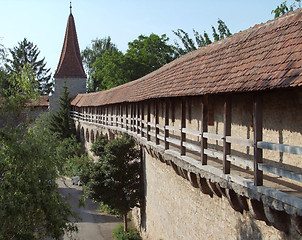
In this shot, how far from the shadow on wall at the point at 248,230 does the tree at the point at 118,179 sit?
978cm

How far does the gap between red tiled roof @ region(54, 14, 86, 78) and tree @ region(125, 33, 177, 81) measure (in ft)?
17.8

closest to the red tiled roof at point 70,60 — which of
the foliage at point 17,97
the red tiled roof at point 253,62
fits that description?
the foliage at point 17,97

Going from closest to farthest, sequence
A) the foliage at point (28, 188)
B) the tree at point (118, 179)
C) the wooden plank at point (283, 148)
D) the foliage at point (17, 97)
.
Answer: the wooden plank at point (283, 148) → the foliage at point (28, 188) → the foliage at point (17, 97) → the tree at point (118, 179)

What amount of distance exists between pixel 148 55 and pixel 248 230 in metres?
36.1

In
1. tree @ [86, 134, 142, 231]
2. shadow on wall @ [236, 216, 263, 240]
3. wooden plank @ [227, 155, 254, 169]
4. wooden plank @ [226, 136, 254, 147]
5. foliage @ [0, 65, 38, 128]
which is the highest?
foliage @ [0, 65, 38, 128]

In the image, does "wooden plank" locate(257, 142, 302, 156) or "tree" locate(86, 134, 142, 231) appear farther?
"tree" locate(86, 134, 142, 231)

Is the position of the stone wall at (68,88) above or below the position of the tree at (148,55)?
below

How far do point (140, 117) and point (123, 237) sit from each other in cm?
511

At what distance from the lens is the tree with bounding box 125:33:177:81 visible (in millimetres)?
41312

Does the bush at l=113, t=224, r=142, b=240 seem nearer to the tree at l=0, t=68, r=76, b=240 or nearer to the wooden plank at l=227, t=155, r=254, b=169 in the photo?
the tree at l=0, t=68, r=76, b=240

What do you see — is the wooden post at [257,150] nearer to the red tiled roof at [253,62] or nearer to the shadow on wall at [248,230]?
the red tiled roof at [253,62]

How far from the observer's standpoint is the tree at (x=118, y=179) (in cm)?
1622

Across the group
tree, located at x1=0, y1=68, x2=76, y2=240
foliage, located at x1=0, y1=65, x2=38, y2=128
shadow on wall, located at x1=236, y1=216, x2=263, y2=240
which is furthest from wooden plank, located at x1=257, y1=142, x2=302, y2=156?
foliage, located at x1=0, y1=65, x2=38, y2=128

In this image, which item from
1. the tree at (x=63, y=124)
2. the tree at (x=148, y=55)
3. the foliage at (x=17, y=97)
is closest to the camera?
the foliage at (x=17, y=97)
